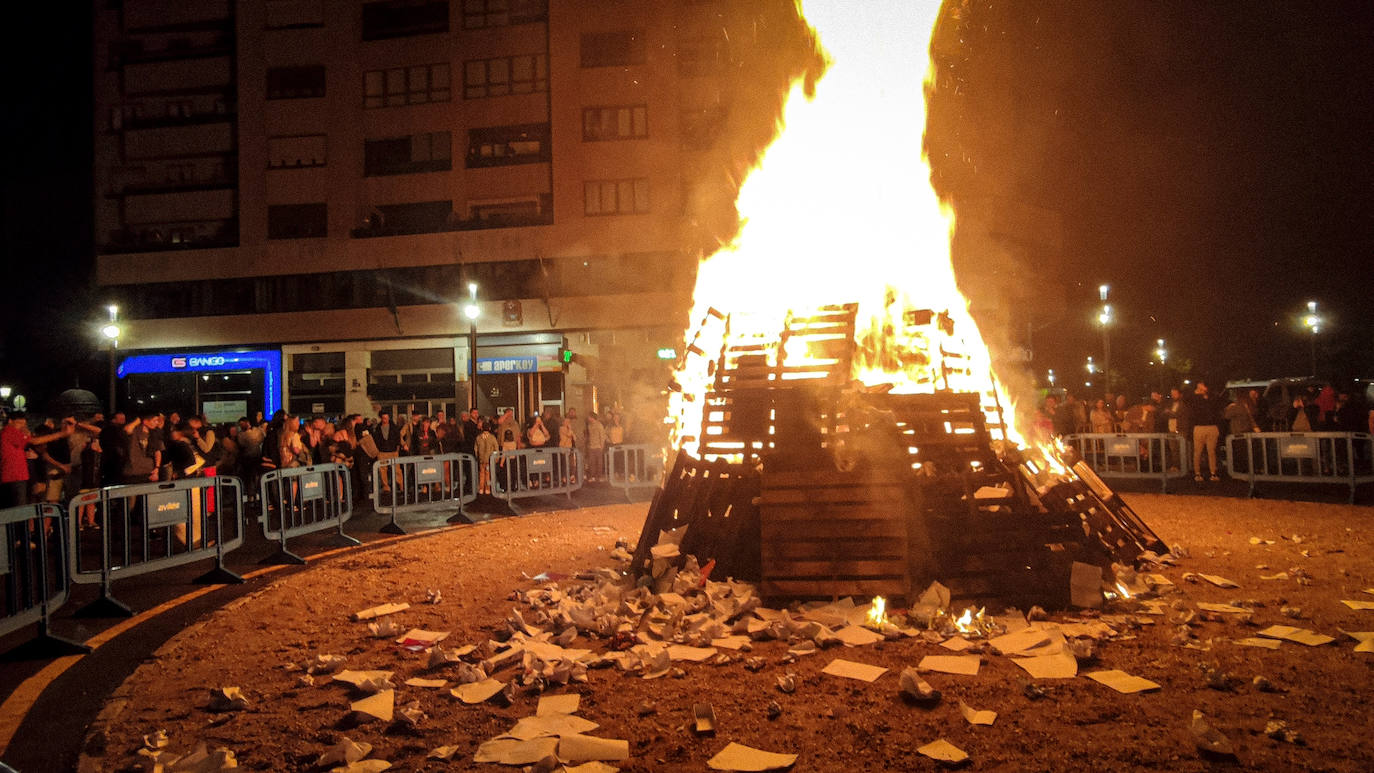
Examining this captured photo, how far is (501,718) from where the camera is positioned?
454 cm

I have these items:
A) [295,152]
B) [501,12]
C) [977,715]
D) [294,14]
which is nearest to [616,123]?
[501,12]

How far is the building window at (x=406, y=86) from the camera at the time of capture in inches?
1405

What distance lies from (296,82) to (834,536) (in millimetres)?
38013

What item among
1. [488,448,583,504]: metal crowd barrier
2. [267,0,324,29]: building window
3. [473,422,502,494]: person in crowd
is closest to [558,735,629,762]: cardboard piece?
[488,448,583,504]: metal crowd barrier

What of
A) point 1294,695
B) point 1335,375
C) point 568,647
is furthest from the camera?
point 1335,375

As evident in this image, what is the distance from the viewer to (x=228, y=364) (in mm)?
35250

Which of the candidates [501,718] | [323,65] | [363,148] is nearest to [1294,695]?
[501,718]

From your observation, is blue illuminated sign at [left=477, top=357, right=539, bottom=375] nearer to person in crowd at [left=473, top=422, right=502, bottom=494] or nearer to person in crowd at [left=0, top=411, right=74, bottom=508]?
person in crowd at [left=473, top=422, right=502, bottom=494]

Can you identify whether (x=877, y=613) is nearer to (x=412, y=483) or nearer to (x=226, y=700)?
(x=226, y=700)

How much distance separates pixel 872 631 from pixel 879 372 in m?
3.82

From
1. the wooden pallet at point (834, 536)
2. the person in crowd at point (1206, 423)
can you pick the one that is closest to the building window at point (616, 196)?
the person in crowd at point (1206, 423)

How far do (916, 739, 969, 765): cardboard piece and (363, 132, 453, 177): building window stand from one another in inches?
1381

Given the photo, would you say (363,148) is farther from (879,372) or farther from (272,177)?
(879,372)

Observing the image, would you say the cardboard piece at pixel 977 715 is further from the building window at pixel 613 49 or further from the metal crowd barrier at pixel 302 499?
the building window at pixel 613 49
